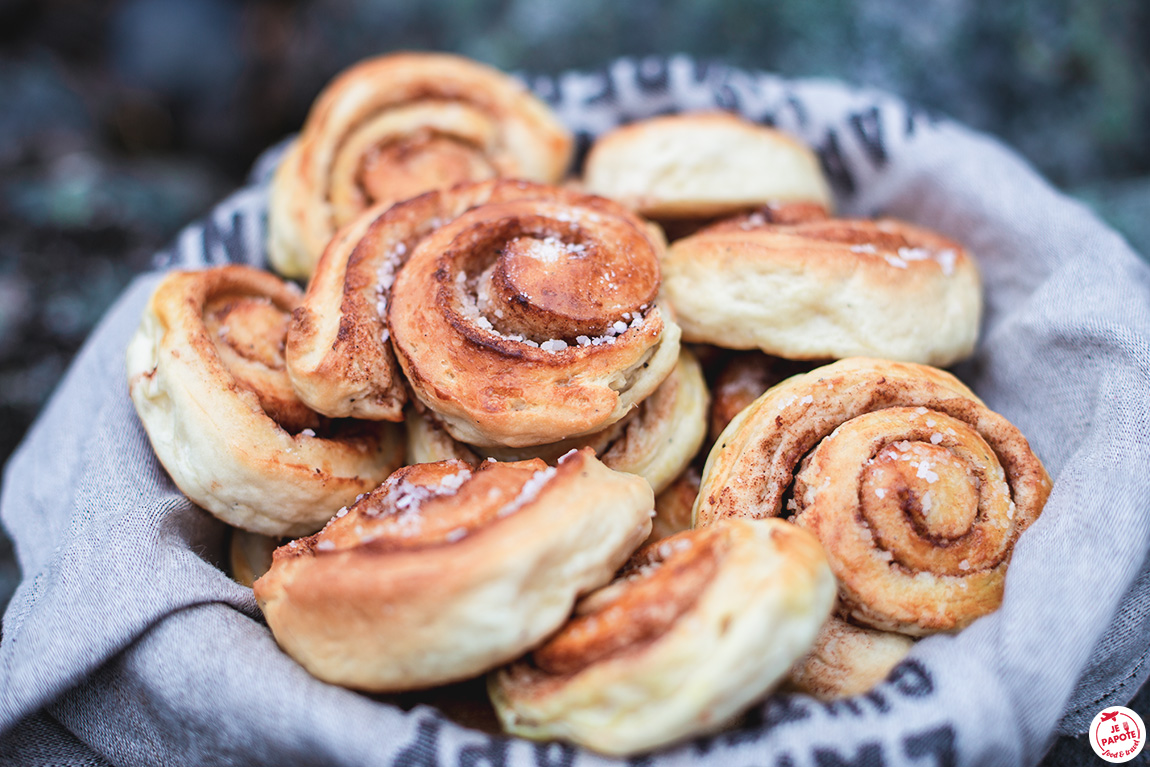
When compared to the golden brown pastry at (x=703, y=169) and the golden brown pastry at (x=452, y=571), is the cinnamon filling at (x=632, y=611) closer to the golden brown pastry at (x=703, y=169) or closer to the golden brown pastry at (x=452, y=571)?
the golden brown pastry at (x=452, y=571)

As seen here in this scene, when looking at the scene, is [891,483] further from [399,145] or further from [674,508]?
[399,145]

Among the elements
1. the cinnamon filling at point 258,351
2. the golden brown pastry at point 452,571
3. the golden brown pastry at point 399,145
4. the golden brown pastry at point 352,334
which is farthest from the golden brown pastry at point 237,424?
the golden brown pastry at point 399,145

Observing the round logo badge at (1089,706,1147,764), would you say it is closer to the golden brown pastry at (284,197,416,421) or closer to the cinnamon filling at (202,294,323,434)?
the golden brown pastry at (284,197,416,421)

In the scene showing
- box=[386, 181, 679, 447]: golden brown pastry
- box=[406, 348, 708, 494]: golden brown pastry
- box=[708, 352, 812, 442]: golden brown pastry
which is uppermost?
box=[386, 181, 679, 447]: golden brown pastry

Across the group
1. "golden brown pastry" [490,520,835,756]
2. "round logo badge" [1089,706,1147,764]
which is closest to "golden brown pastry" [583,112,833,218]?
"golden brown pastry" [490,520,835,756]

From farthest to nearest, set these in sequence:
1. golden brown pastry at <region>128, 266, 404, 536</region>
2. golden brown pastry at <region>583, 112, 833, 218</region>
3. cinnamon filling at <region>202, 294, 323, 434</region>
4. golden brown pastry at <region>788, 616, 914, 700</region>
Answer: golden brown pastry at <region>583, 112, 833, 218</region>
cinnamon filling at <region>202, 294, 323, 434</region>
golden brown pastry at <region>128, 266, 404, 536</region>
golden brown pastry at <region>788, 616, 914, 700</region>
